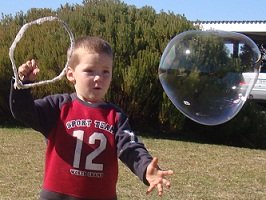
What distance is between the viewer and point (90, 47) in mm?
3314

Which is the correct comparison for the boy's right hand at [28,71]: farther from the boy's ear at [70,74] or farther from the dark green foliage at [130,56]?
the dark green foliage at [130,56]

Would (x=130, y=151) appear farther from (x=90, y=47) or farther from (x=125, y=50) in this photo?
(x=125, y=50)

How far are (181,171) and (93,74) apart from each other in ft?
18.3

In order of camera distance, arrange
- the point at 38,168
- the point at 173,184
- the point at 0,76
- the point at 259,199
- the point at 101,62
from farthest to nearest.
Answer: the point at 0,76, the point at 38,168, the point at 173,184, the point at 259,199, the point at 101,62

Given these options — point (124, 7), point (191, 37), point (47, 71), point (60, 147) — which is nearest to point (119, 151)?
point (60, 147)

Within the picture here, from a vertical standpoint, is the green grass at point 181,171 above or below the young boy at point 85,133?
below

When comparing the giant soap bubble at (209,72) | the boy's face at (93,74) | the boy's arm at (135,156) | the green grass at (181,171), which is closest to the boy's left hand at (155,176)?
the boy's arm at (135,156)

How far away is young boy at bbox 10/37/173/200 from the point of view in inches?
128

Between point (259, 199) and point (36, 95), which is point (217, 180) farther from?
point (36, 95)

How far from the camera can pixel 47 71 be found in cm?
1281

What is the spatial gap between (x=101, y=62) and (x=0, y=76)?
436 inches

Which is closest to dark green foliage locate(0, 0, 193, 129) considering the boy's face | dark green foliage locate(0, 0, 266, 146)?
dark green foliage locate(0, 0, 266, 146)

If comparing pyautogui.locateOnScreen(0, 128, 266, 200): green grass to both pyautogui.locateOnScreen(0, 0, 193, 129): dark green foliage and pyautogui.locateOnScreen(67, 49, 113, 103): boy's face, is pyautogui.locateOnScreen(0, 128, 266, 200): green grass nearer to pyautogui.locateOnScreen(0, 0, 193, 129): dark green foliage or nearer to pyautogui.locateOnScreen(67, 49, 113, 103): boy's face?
pyautogui.locateOnScreen(0, 0, 193, 129): dark green foliage

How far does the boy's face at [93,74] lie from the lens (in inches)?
128
